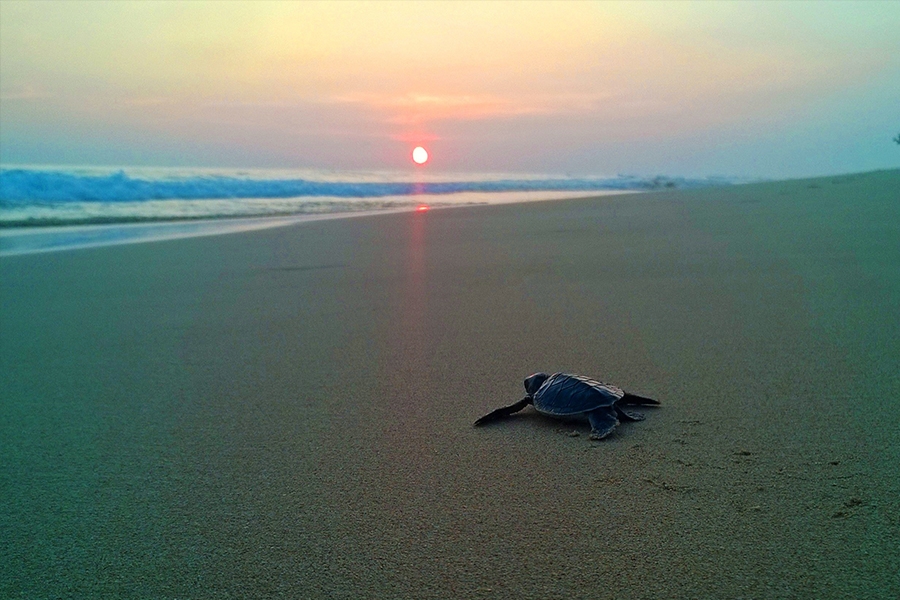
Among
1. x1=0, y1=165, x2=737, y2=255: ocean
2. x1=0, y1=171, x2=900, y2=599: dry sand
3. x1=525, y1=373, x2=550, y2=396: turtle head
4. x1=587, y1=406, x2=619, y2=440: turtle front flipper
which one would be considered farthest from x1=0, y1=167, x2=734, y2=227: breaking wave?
x1=587, y1=406, x2=619, y2=440: turtle front flipper

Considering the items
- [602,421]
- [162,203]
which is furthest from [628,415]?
[162,203]

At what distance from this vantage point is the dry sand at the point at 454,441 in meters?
1.61

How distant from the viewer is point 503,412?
8.34ft

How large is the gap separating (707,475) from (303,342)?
95.1 inches

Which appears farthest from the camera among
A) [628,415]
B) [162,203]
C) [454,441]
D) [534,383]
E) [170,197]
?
[170,197]

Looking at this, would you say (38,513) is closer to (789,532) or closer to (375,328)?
(789,532)

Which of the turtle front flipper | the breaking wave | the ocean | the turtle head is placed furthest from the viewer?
the breaking wave

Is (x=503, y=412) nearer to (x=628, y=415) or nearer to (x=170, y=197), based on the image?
(x=628, y=415)

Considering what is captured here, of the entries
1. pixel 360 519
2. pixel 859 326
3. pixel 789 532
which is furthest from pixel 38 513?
pixel 859 326

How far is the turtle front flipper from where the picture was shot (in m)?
2.35

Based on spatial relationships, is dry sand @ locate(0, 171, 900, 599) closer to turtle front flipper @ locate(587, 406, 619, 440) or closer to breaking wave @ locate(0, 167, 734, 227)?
turtle front flipper @ locate(587, 406, 619, 440)

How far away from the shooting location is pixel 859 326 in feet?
11.5

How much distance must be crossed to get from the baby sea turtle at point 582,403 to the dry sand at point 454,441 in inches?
2.7

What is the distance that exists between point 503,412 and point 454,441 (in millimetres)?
261
